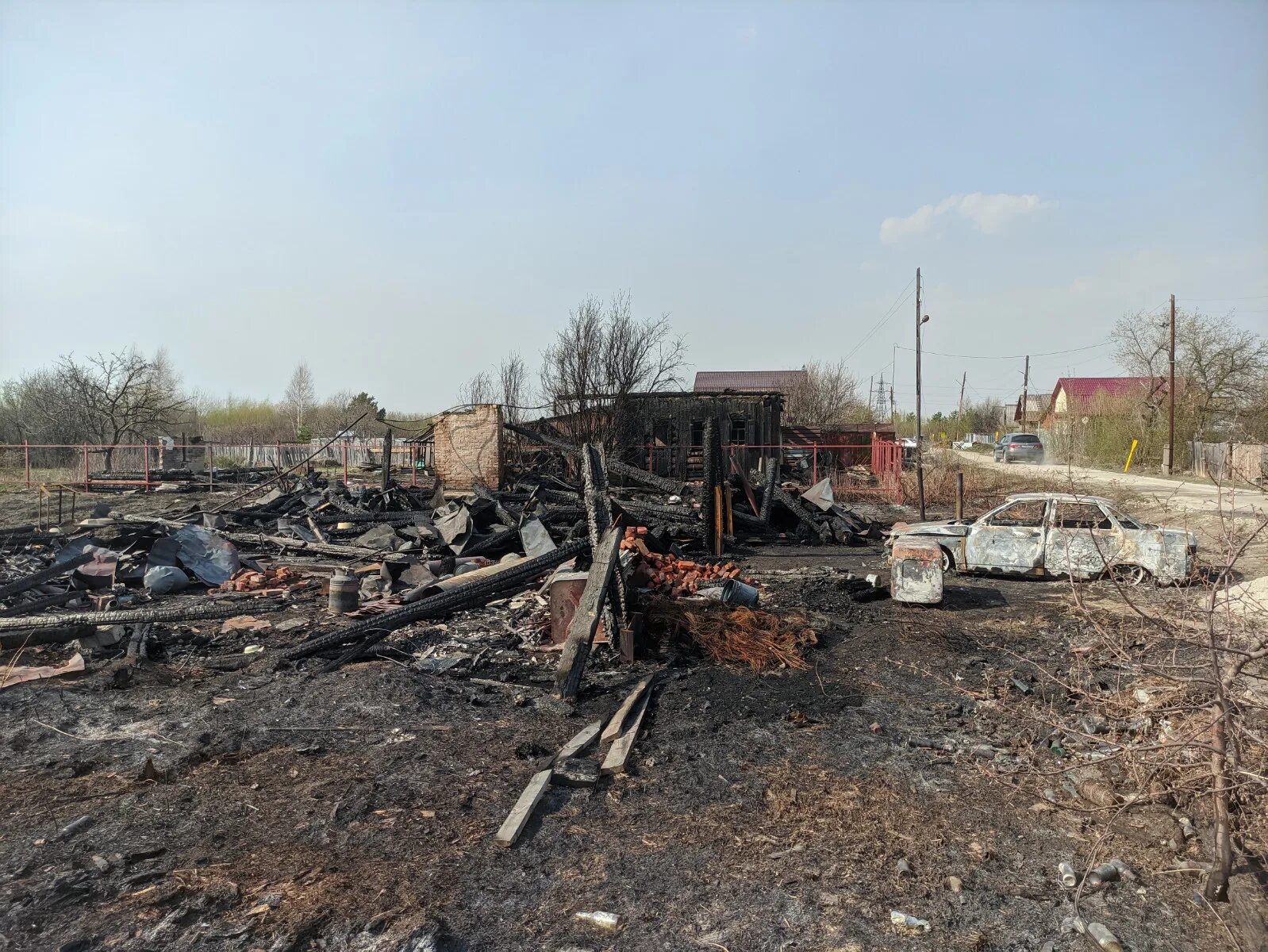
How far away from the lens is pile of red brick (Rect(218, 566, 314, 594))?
1117 centimetres

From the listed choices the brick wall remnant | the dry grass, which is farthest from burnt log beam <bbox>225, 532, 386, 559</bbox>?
the brick wall remnant

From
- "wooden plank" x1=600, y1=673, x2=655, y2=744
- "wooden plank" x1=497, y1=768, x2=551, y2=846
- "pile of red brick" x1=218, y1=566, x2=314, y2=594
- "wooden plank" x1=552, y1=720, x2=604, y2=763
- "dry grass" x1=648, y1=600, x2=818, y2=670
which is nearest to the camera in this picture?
"wooden plank" x1=497, y1=768, x2=551, y2=846

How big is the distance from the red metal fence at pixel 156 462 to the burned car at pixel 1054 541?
15.0 meters

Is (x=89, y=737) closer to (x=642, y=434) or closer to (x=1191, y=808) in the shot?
(x=1191, y=808)

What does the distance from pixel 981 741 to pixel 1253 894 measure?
2206 mm

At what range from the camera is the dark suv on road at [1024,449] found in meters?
40.1

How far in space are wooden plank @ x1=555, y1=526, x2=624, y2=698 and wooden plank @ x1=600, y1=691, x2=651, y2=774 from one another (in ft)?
2.42

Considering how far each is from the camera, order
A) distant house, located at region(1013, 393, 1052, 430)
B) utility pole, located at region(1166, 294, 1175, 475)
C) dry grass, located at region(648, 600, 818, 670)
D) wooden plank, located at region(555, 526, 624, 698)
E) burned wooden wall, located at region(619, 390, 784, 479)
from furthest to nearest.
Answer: distant house, located at region(1013, 393, 1052, 430) < utility pole, located at region(1166, 294, 1175, 475) < burned wooden wall, located at region(619, 390, 784, 479) < dry grass, located at region(648, 600, 818, 670) < wooden plank, located at region(555, 526, 624, 698)

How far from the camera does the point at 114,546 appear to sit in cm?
1238

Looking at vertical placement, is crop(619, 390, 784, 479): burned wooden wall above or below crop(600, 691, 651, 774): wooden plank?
above

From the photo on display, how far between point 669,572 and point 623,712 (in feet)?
16.0

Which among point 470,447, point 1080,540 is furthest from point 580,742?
point 470,447

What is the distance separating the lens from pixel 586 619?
698 centimetres

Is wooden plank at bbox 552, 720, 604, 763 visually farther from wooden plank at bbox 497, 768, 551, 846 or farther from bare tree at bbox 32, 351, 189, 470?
bare tree at bbox 32, 351, 189, 470
